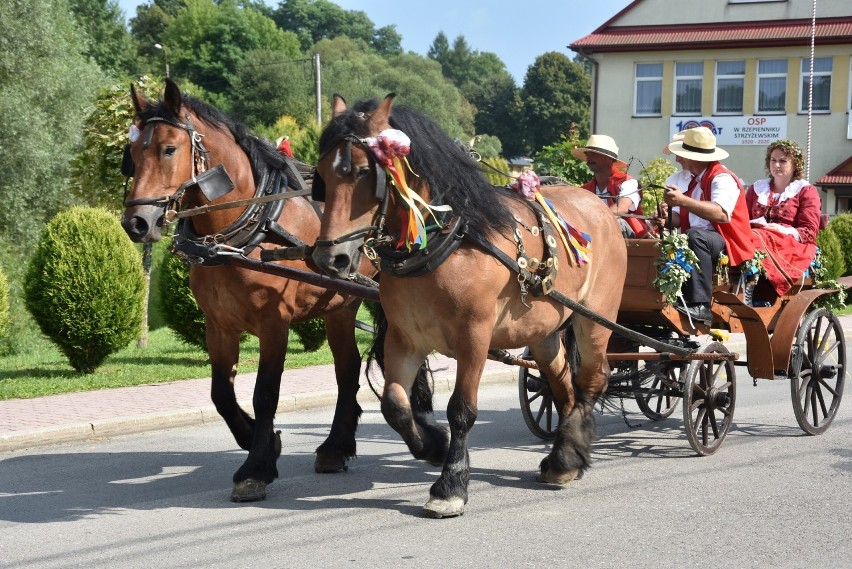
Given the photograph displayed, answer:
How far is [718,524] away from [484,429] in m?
3.26

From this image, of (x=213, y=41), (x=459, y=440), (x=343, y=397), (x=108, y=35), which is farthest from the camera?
(x=213, y=41)

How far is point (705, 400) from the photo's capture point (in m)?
7.23

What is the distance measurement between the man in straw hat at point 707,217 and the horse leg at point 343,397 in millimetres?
2397

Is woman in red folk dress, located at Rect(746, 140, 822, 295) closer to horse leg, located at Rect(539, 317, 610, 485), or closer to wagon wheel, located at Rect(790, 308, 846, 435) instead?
wagon wheel, located at Rect(790, 308, 846, 435)

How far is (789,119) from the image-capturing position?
33500 mm

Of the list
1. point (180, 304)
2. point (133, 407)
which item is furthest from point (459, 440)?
point (180, 304)

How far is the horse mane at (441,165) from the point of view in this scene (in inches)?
207

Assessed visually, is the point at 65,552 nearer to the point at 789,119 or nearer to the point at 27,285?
the point at 27,285

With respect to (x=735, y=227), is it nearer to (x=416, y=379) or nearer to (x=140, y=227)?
(x=416, y=379)

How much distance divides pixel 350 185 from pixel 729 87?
103ft

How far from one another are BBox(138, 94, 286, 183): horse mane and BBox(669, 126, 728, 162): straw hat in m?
2.92

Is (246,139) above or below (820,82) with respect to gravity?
below

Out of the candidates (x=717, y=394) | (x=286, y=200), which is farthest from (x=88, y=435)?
(x=717, y=394)

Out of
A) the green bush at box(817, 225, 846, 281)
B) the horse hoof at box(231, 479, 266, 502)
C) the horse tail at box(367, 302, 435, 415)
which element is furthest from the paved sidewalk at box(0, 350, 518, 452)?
the green bush at box(817, 225, 846, 281)
